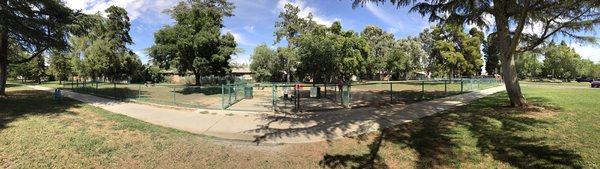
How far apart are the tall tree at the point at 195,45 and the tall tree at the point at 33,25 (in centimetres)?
814

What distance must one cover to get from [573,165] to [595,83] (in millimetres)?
35248

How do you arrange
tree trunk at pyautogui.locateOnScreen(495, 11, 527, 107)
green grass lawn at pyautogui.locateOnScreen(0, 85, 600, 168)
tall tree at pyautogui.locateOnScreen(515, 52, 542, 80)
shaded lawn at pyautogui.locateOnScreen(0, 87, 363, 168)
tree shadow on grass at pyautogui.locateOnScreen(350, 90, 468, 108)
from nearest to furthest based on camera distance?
green grass lawn at pyautogui.locateOnScreen(0, 85, 600, 168) < shaded lawn at pyautogui.locateOnScreen(0, 87, 363, 168) < tree trunk at pyautogui.locateOnScreen(495, 11, 527, 107) < tree shadow on grass at pyautogui.locateOnScreen(350, 90, 468, 108) < tall tree at pyautogui.locateOnScreen(515, 52, 542, 80)

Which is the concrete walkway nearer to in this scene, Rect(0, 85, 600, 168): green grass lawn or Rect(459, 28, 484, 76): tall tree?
Rect(0, 85, 600, 168): green grass lawn

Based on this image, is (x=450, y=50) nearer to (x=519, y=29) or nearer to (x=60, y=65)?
(x=519, y=29)

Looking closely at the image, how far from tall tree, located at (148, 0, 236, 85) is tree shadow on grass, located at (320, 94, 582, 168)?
67.2 feet

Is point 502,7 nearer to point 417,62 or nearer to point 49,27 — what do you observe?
point 49,27

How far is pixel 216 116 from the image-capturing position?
40.8ft

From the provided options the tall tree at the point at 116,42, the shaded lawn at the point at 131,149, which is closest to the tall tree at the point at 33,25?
the shaded lawn at the point at 131,149

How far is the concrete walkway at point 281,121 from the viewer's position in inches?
369

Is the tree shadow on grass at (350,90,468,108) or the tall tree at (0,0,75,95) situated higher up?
the tall tree at (0,0,75,95)

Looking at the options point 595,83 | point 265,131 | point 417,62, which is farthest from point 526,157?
point 417,62

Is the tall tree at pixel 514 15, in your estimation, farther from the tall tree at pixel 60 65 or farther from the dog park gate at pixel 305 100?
the tall tree at pixel 60 65

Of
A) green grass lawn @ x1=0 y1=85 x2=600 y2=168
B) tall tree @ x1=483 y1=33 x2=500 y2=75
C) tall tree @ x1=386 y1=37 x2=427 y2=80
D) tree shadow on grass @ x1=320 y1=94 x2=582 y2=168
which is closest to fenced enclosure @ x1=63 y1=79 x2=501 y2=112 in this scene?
tree shadow on grass @ x1=320 y1=94 x2=582 y2=168

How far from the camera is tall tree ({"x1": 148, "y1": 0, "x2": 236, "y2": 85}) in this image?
89.2ft
